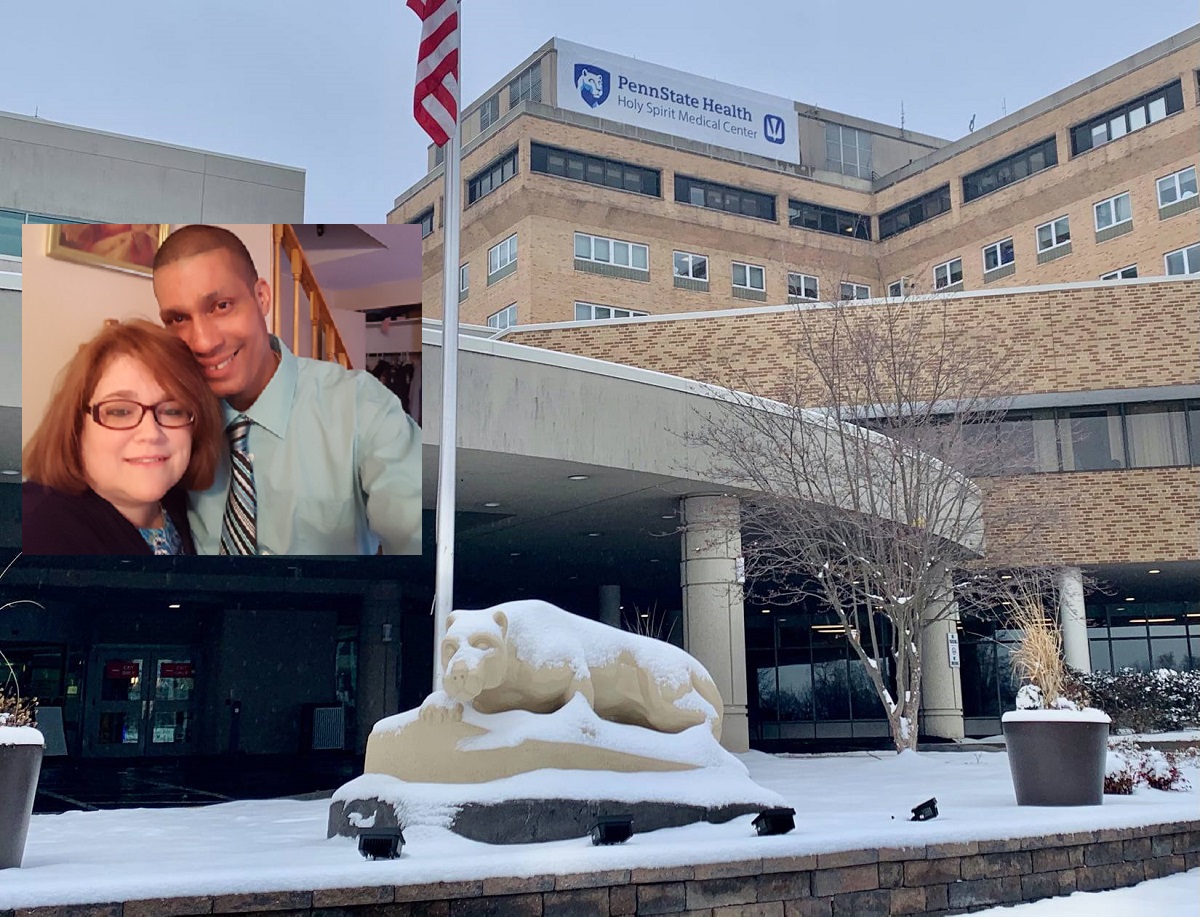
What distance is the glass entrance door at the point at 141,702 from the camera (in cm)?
3061

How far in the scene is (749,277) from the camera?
182 feet

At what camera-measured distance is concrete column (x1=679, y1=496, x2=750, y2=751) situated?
19812mm

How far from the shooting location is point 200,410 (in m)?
17.8

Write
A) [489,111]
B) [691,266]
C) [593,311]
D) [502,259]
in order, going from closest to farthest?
[593,311] → [502,259] → [691,266] → [489,111]

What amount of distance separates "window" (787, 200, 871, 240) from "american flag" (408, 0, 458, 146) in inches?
1700

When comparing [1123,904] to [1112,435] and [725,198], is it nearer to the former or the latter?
[1112,435]

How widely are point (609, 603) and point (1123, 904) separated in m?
26.2

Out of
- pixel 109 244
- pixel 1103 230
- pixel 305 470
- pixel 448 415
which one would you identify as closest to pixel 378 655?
pixel 305 470

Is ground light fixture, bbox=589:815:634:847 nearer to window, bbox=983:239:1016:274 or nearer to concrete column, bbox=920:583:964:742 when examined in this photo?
concrete column, bbox=920:583:964:742

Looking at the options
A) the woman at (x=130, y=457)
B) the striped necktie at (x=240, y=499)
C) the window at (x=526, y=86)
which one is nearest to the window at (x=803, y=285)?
the window at (x=526, y=86)

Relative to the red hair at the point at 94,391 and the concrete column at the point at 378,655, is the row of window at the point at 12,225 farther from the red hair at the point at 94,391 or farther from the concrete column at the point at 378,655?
the red hair at the point at 94,391

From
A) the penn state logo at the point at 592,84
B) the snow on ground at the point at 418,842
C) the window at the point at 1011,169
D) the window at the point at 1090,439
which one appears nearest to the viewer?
the snow on ground at the point at 418,842

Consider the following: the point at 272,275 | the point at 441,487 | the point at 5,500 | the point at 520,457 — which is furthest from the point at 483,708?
the point at 5,500

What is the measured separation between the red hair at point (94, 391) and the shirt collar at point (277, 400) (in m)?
0.46
